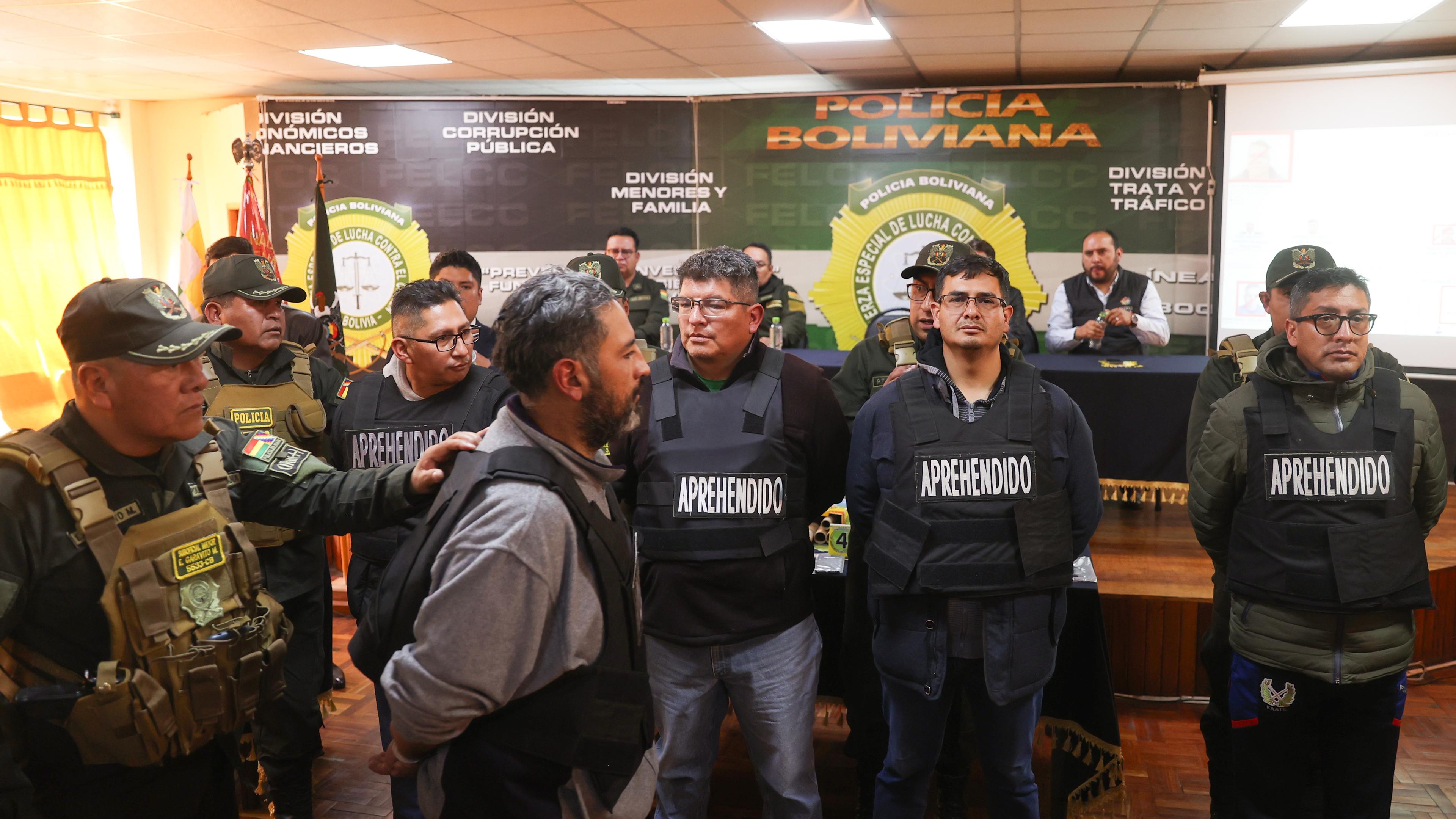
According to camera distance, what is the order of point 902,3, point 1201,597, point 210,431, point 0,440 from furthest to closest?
point 902,3
point 1201,597
point 210,431
point 0,440

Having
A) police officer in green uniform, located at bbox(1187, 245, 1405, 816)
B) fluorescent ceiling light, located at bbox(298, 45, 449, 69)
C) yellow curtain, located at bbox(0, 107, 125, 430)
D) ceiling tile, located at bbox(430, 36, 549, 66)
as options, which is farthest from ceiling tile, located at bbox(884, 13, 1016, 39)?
yellow curtain, located at bbox(0, 107, 125, 430)

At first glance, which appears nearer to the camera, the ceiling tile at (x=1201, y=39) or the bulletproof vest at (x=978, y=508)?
the bulletproof vest at (x=978, y=508)

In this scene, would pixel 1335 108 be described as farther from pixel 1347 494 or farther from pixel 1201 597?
pixel 1347 494

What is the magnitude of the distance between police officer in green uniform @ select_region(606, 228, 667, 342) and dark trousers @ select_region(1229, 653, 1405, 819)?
4144 millimetres

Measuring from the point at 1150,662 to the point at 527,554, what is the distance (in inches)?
130

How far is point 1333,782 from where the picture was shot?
252cm

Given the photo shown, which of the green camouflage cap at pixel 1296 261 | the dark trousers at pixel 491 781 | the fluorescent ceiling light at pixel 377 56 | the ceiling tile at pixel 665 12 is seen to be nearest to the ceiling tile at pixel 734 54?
the ceiling tile at pixel 665 12

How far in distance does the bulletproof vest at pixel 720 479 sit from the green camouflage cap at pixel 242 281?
148cm

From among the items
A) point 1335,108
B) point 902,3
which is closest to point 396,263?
point 902,3

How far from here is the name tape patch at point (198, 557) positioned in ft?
5.71

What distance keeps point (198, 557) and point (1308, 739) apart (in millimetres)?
2664

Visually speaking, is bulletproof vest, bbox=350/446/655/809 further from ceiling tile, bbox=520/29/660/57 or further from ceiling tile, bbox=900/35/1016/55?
ceiling tile, bbox=900/35/1016/55

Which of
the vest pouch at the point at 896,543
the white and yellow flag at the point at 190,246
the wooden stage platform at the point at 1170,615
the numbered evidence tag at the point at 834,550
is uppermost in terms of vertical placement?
the white and yellow flag at the point at 190,246

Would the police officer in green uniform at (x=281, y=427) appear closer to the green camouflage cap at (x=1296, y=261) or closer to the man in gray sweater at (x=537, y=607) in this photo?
the man in gray sweater at (x=537, y=607)
